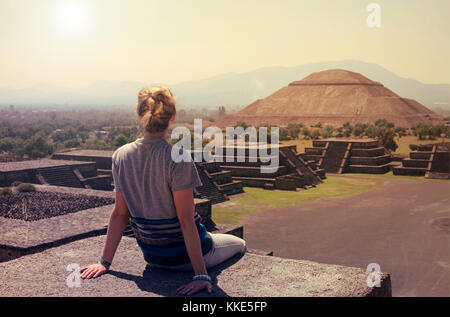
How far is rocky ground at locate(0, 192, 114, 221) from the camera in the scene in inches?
395

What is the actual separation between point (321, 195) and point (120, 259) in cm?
1949

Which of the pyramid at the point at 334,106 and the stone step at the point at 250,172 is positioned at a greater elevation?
the pyramid at the point at 334,106

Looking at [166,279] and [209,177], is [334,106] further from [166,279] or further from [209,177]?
[166,279]

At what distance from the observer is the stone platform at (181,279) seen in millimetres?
3172

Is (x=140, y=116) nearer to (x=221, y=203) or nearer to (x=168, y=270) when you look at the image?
(x=168, y=270)

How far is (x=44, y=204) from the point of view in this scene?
11273mm

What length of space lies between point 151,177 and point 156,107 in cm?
47

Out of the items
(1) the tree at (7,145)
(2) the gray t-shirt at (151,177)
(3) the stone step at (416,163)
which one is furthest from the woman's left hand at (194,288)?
(1) the tree at (7,145)

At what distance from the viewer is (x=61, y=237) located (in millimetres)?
7105

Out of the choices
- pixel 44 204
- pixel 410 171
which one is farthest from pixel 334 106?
pixel 44 204

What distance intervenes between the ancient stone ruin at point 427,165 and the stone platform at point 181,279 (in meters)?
27.7

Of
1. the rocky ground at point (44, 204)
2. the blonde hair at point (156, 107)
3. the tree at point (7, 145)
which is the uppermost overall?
the blonde hair at point (156, 107)

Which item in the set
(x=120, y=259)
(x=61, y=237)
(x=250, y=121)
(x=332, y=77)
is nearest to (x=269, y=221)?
(x=61, y=237)

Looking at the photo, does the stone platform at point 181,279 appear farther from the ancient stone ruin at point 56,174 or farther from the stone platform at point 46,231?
the ancient stone ruin at point 56,174
